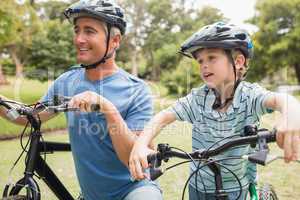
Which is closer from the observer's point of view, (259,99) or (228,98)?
(259,99)

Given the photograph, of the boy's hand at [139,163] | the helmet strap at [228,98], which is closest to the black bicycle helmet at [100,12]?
the helmet strap at [228,98]

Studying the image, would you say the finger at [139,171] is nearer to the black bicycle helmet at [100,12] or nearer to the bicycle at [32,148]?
the bicycle at [32,148]

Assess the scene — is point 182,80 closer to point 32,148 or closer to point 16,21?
point 16,21

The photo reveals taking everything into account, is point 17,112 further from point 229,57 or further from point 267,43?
point 267,43

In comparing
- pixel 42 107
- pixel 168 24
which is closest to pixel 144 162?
pixel 42 107

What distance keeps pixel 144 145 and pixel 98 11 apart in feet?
3.16

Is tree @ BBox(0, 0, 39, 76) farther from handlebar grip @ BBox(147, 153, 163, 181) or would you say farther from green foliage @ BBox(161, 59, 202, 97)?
green foliage @ BBox(161, 59, 202, 97)

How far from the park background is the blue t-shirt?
76cm

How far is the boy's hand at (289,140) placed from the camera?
1.56 m

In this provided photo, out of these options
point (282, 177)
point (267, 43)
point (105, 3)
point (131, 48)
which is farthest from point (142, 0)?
point (105, 3)

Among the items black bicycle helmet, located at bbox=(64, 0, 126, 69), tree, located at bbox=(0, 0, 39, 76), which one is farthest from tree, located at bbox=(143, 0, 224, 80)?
black bicycle helmet, located at bbox=(64, 0, 126, 69)

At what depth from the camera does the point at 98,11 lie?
2479 mm

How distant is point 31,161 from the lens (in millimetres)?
2332

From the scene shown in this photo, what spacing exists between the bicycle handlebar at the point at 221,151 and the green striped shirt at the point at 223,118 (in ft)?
1.56
